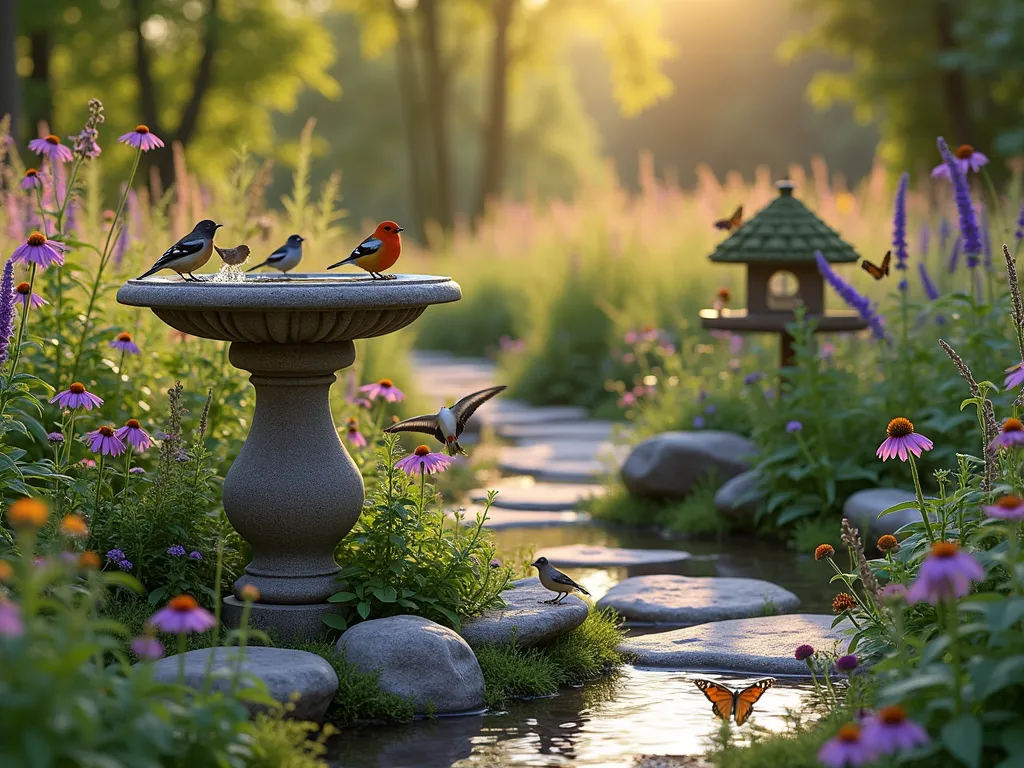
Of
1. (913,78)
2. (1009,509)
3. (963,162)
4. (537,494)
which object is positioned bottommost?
(537,494)

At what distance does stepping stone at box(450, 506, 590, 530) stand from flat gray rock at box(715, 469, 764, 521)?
85cm

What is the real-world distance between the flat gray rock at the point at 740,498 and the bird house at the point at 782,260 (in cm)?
97

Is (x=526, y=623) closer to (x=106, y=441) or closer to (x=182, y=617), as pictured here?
(x=106, y=441)

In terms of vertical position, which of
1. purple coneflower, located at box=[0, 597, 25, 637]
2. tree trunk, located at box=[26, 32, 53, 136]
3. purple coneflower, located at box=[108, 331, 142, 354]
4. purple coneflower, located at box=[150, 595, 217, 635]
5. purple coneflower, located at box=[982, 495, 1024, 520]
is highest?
tree trunk, located at box=[26, 32, 53, 136]

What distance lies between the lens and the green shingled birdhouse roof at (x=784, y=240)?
8086 mm

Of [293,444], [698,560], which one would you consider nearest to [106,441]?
[293,444]

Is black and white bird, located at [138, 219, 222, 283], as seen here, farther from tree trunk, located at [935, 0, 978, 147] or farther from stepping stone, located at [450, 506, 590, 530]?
tree trunk, located at [935, 0, 978, 147]

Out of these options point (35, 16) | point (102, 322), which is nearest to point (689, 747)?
point (102, 322)

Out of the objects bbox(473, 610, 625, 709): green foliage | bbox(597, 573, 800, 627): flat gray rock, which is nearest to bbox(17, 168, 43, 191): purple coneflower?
bbox(473, 610, 625, 709): green foliage

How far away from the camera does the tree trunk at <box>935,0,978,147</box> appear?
20.9m

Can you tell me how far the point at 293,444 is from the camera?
4.91m

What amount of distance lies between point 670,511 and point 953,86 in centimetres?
1530

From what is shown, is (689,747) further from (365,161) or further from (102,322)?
(365,161)

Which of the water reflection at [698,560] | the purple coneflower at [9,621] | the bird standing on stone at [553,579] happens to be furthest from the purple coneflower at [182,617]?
the water reflection at [698,560]
